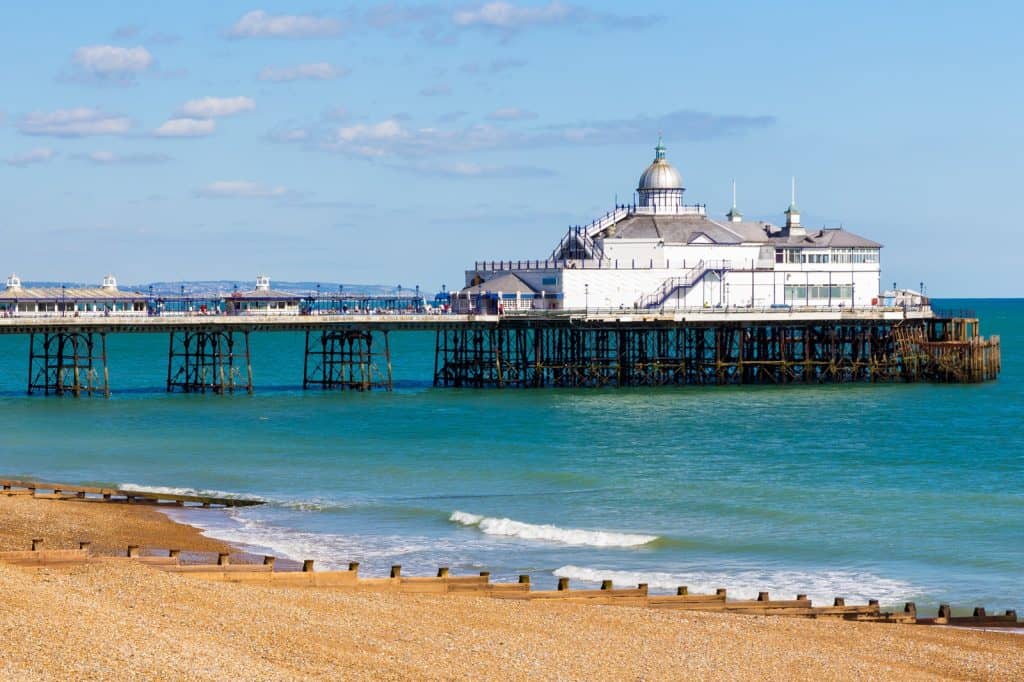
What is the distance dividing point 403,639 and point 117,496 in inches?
793

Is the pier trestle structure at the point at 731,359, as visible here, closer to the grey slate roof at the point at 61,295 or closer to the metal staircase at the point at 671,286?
the metal staircase at the point at 671,286

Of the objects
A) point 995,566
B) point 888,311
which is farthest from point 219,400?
point 995,566

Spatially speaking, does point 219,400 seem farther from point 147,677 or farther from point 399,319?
point 147,677

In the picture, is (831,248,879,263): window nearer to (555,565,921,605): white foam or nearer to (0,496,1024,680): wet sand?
(555,565,921,605): white foam

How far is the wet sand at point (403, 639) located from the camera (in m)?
18.0

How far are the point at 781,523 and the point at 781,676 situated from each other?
1762 centimetres

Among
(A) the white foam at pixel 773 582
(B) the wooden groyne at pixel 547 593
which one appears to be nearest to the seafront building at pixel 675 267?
(A) the white foam at pixel 773 582

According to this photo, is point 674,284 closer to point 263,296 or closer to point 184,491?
point 263,296

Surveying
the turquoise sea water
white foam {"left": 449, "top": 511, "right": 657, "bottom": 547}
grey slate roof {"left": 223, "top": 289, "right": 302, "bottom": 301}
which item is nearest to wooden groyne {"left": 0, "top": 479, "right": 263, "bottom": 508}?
the turquoise sea water

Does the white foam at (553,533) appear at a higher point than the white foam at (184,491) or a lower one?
lower

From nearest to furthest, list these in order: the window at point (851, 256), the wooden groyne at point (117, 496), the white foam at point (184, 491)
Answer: the wooden groyne at point (117, 496) < the white foam at point (184, 491) < the window at point (851, 256)

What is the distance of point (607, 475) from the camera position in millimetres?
46438

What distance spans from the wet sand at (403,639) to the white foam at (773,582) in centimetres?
498

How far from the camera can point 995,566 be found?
31641 millimetres
